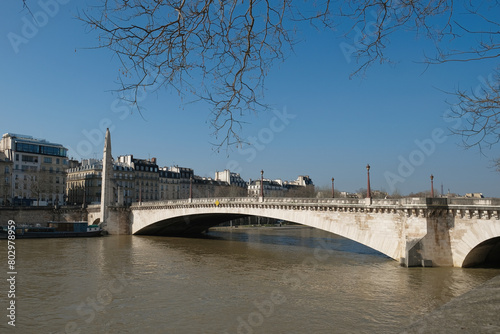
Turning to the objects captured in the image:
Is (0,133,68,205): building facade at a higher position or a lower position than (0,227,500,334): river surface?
higher

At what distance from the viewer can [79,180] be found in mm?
79312

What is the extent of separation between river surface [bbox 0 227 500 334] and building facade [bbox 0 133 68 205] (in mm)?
38074

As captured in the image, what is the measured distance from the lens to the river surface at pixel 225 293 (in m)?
12.6

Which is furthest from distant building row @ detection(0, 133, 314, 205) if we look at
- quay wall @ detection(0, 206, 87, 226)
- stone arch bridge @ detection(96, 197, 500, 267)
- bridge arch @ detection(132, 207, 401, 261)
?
stone arch bridge @ detection(96, 197, 500, 267)

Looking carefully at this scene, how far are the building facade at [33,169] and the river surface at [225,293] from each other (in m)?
38.1

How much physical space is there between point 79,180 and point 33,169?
51.6ft

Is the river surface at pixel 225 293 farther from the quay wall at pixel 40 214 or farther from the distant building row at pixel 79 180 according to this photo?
the quay wall at pixel 40 214

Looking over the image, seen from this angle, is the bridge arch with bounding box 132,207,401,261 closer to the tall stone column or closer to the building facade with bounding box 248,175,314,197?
the tall stone column

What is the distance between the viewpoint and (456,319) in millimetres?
4668

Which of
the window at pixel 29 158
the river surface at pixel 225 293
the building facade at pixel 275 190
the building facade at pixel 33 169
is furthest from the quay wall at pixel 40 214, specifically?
the building facade at pixel 275 190

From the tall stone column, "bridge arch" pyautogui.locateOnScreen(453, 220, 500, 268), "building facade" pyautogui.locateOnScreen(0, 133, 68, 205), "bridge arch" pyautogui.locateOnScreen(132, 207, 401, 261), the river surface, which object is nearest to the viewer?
the river surface

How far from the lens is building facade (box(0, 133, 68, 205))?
61.7 metres

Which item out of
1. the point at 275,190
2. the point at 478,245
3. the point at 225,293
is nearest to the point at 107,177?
the point at 225,293

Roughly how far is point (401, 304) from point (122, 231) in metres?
44.4
